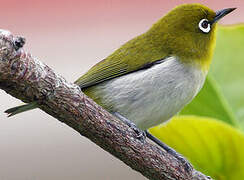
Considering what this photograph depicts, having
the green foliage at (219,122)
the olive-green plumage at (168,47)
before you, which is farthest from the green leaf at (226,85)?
the olive-green plumage at (168,47)

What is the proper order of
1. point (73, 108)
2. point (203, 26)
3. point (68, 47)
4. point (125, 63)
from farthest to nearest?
point (68, 47) → point (203, 26) → point (125, 63) → point (73, 108)

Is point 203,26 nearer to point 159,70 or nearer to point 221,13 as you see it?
point 221,13

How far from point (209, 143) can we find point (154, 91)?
1.84ft

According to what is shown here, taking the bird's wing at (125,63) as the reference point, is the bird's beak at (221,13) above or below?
above

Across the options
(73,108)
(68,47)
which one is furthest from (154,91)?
(68,47)

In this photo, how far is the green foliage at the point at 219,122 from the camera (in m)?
2.79

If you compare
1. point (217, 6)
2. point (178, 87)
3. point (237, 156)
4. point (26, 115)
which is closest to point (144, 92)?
point (178, 87)

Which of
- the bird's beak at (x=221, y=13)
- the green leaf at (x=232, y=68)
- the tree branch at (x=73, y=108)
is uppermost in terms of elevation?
the bird's beak at (x=221, y=13)

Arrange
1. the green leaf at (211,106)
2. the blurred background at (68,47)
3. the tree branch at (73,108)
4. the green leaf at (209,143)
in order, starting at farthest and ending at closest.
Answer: the blurred background at (68,47) → the green leaf at (211,106) → the green leaf at (209,143) → the tree branch at (73,108)

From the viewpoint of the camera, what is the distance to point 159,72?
3.34m

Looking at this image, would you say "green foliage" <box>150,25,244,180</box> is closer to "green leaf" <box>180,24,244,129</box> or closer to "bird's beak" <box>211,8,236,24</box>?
"green leaf" <box>180,24,244,129</box>

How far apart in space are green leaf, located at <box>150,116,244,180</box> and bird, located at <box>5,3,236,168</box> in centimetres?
18

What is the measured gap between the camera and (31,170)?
5.65 m

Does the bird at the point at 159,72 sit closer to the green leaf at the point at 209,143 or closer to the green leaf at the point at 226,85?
the green leaf at the point at 226,85
